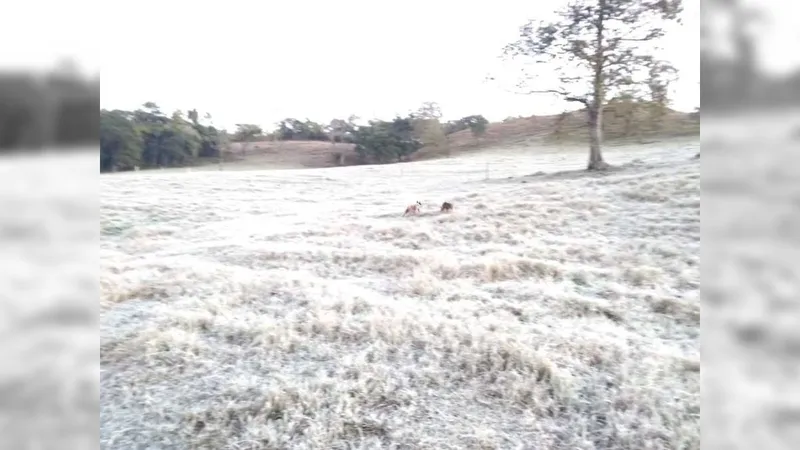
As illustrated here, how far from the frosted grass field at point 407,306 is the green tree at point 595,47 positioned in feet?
0.57

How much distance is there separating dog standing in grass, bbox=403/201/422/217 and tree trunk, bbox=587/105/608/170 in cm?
51

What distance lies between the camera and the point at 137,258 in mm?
1531

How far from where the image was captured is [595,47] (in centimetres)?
147

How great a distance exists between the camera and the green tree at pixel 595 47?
4.70ft

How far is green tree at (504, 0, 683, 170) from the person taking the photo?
1433 millimetres

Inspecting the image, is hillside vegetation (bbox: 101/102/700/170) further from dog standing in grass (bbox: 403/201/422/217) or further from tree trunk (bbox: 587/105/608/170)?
dog standing in grass (bbox: 403/201/422/217)

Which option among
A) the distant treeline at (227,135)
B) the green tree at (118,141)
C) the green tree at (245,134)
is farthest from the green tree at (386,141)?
the green tree at (118,141)

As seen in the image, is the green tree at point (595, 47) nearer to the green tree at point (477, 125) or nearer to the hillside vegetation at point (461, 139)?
the hillside vegetation at point (461, 139)

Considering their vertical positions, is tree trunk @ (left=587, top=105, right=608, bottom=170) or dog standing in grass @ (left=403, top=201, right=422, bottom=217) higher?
tree trunk @ (left=587, top=105, right=608, bottom=170)

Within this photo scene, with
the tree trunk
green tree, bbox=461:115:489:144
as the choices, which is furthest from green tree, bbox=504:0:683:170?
green tree, bbox=461:115:489:144

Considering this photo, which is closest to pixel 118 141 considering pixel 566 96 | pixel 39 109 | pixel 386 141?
pixel 39 109

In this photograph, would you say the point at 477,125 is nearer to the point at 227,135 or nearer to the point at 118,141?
the point at 227,135

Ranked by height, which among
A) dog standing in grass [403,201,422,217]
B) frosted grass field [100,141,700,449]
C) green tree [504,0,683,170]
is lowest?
frosted grass field [100,141,700,449]

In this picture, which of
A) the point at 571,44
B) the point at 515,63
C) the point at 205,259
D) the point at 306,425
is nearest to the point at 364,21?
the point at 515,63
